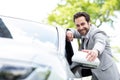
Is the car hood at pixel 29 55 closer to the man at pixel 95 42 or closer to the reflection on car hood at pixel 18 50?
the reflection on car hood at pixel 18 50

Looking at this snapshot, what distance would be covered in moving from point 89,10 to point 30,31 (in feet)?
60.6

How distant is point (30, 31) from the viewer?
13.6ft

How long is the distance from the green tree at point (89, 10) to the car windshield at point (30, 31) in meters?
18.1

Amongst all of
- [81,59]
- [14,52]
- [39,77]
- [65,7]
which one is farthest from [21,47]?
[65,7]

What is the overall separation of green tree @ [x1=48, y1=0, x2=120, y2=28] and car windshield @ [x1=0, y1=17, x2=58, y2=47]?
18.1 meters

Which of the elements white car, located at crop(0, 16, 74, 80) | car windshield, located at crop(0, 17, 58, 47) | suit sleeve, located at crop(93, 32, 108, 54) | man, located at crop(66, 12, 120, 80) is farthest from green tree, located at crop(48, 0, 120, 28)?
white car, located at crop(0, 16, 74, 80)

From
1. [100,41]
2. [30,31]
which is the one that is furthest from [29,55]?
[100,41]

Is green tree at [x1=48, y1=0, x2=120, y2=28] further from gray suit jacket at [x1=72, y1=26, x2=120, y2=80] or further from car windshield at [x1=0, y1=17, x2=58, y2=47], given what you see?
car windshield at [x1=0, y1=17, x2=58, y2=47]

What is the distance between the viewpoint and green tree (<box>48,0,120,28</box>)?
22.5 m

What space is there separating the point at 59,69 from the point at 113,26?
810 inches

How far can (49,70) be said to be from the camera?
2.95 meters

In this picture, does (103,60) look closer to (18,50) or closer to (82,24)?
(82,24)

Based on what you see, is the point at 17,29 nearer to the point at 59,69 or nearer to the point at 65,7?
the point at 59,69

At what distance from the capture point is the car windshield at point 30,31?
12.8ft
